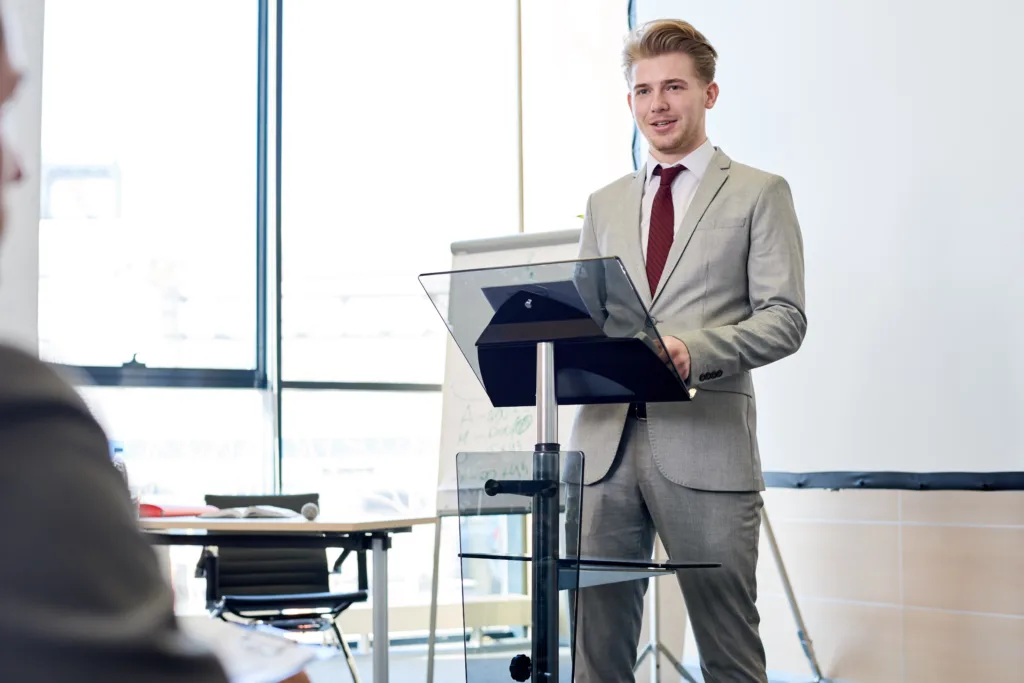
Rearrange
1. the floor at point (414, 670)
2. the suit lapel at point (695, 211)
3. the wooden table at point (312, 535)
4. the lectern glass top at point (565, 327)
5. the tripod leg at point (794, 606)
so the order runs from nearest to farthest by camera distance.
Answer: the lectern glass top at point (565, 327) → the suit lapel at point (695, 211) → the wooden table at point (312, 535) → the tripod leg at point (794, 606) → the floor at point (414, 670)

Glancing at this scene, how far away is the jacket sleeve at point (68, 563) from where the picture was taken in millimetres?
328

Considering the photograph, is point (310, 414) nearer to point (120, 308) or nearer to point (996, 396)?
point (120, 308)

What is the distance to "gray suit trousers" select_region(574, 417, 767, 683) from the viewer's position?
2.09 meters

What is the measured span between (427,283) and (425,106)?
4.08m

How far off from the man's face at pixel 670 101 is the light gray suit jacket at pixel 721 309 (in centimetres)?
9

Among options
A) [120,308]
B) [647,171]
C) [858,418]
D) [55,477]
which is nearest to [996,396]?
[858,418]

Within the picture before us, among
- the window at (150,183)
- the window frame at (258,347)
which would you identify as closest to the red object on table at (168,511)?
the window frame at (258,347)

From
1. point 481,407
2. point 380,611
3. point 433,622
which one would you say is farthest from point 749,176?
point 433,622

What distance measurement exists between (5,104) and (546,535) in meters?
1.43

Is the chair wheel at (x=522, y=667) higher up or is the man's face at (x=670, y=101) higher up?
the man's face at (x=670, y=101)

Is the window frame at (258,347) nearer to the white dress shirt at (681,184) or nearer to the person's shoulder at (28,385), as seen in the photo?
the white dress shirt at (681,184)

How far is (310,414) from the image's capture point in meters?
5.49

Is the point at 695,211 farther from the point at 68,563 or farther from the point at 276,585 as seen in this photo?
the point at 276,585

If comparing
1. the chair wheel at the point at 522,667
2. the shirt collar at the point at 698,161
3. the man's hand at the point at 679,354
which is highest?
the shirt collar at the point at 698,161
